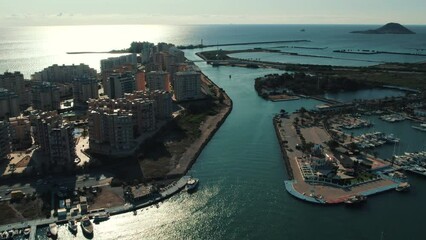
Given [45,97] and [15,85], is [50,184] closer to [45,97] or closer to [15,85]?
[45,97]

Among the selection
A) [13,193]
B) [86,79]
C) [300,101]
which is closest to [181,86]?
[86,79]

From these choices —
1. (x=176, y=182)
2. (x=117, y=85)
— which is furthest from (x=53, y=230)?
(x=117, y=85)

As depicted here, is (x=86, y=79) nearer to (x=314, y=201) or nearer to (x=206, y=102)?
(x=206, y=102)

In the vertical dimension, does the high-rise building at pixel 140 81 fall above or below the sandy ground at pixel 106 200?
above

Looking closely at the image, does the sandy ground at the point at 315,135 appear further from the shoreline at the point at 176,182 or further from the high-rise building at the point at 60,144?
the high-rise building at the point at 60,144

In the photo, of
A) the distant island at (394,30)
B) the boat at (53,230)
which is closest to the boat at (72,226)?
the boat at (53,230)

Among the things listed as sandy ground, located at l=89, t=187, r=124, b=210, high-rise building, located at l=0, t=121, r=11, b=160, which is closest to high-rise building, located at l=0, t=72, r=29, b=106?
high-rise building, located at l=0, t=121, r=11, b=160
